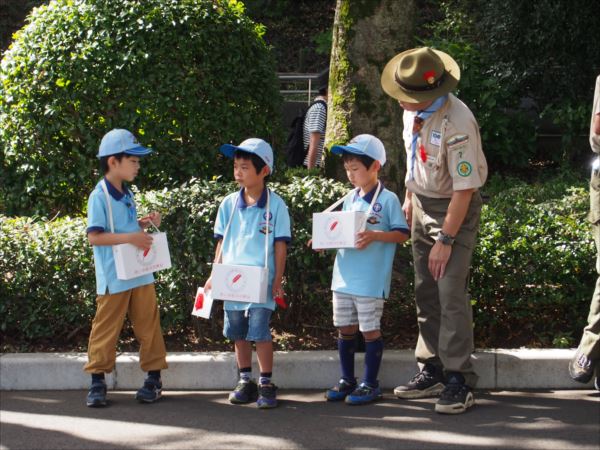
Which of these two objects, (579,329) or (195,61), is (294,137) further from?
(579,329)

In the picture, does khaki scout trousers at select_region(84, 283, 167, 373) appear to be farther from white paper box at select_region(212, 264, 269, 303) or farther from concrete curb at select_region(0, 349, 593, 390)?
white paper box at select_region(212, 264, 269, 303)

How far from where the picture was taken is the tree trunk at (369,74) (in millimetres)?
7883

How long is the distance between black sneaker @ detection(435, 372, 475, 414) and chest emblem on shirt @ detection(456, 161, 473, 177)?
1139mm

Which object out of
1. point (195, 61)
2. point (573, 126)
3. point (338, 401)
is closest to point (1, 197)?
point (195, 61)

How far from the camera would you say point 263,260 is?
19.1 ft

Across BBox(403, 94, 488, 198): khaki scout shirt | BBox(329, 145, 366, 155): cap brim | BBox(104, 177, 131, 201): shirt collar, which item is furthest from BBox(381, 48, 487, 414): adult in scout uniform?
BBox(104, 177, 131, 201): shirt collar

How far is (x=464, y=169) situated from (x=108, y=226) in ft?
6.85

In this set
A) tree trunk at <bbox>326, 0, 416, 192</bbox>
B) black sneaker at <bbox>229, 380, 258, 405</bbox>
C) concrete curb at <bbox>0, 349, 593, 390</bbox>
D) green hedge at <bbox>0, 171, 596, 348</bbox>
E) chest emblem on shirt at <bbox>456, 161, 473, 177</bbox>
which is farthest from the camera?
tree trunk at <bbox>326, 0, 416, 192</bbox>

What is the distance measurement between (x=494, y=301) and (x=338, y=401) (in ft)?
4.36

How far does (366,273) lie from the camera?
580cm

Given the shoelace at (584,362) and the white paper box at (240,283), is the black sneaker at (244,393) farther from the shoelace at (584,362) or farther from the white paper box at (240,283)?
the shoelace at (584,362)

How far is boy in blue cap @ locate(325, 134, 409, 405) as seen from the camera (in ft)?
19.0

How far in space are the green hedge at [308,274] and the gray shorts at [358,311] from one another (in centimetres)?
67

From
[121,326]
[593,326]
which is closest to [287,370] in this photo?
[121,326]
